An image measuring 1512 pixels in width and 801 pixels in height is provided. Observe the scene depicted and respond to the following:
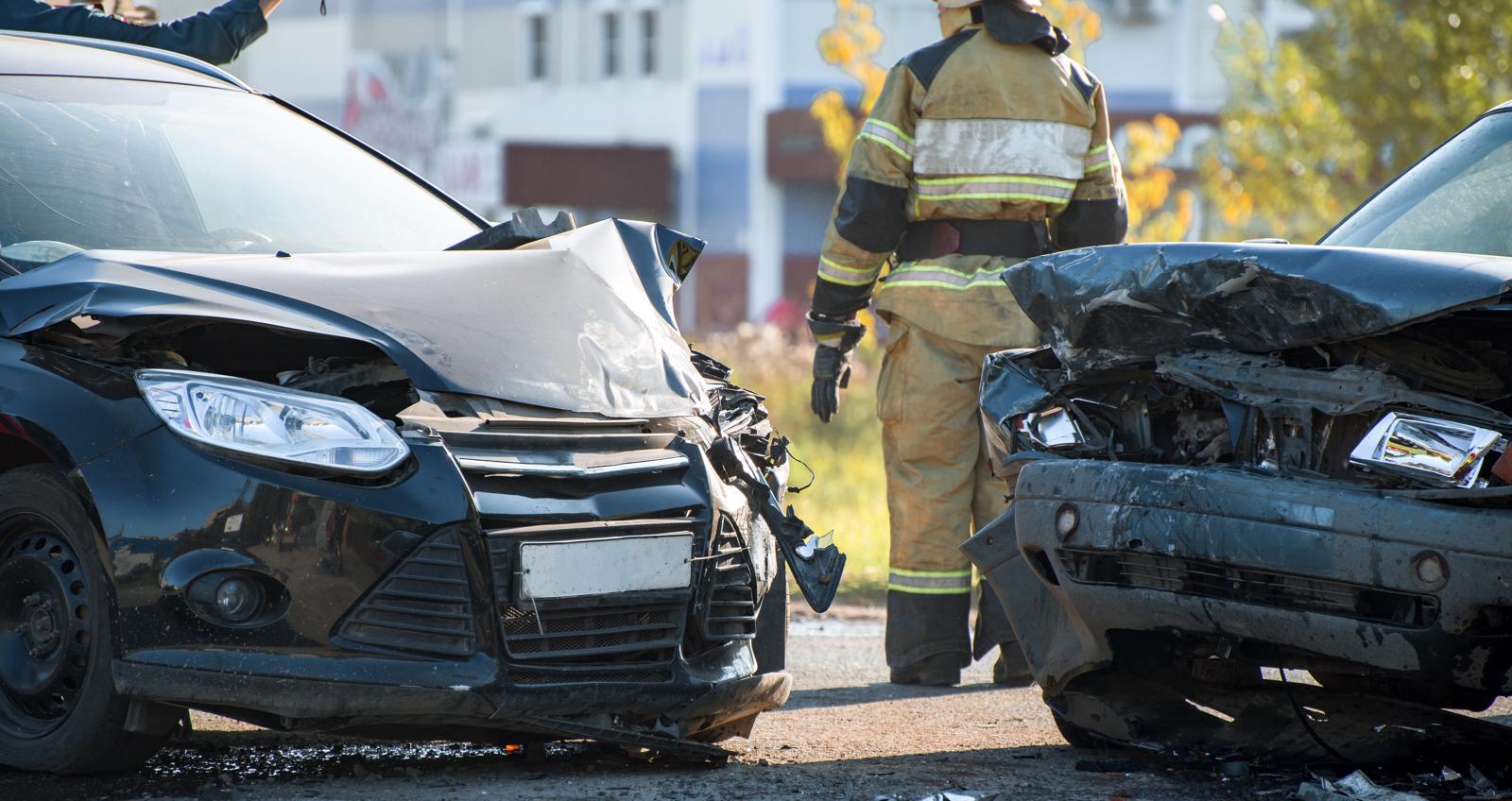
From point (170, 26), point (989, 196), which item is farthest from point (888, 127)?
point (170, 26)

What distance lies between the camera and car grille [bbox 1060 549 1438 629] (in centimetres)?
346

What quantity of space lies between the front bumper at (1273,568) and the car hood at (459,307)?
0.93 meters

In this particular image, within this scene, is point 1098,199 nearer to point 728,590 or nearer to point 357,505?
point 728,590

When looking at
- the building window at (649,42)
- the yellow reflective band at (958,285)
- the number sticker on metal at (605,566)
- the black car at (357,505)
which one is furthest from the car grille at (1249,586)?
the building window at (649,42)

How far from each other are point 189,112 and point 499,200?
25.1m

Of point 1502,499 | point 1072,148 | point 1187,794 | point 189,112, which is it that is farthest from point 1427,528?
point 189,112

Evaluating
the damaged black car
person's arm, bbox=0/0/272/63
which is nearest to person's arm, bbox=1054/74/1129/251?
the damaged black car

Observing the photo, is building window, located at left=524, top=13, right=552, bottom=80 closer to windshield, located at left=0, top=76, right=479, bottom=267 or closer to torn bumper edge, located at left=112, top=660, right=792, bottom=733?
windshield, located at left=0, top=76, right=479, bottom=267

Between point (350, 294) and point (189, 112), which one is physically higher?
point (189, 112)

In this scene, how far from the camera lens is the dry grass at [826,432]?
10258 mm

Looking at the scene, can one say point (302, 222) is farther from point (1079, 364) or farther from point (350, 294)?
point (1079, 364)

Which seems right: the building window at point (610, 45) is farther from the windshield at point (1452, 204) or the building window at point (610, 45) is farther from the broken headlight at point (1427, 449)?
the broken headlight at point (1427, 449)

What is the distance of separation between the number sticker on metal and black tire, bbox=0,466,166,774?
809 millimetres

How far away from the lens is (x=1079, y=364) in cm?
410
